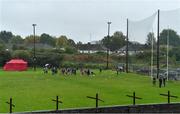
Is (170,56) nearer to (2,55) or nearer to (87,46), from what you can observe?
(2,55)

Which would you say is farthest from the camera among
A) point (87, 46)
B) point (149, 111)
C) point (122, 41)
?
A: point (87, 46)

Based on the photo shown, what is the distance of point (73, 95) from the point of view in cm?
2852

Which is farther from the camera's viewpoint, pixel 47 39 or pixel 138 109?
pixel 47 39

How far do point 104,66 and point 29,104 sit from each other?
57.4 m

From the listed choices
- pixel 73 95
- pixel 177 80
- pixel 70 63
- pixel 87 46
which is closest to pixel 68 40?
pixel 87 46

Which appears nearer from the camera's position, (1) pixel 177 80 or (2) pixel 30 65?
(1) pixel 177 80

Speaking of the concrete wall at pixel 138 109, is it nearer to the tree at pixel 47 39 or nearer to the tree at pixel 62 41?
the tree at pixel 62 41

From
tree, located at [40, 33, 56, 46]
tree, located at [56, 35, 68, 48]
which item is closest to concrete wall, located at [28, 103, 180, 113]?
tree, located at [56, 35, 68, 48]

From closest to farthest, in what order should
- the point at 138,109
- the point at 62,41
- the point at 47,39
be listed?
the point at 138,109 < the point at 62,41 < the point at 47,39

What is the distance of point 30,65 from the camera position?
84.8m

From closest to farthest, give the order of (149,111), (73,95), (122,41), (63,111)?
(63,111)
(149,111)
(73,95)
(122,41)

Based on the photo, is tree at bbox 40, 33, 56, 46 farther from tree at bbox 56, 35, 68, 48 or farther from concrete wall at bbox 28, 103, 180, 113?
concrete wall at bbox 28, 103, 180, 113

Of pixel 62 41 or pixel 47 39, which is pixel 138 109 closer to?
pixel 62 41

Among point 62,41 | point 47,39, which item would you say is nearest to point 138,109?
point 62,41
